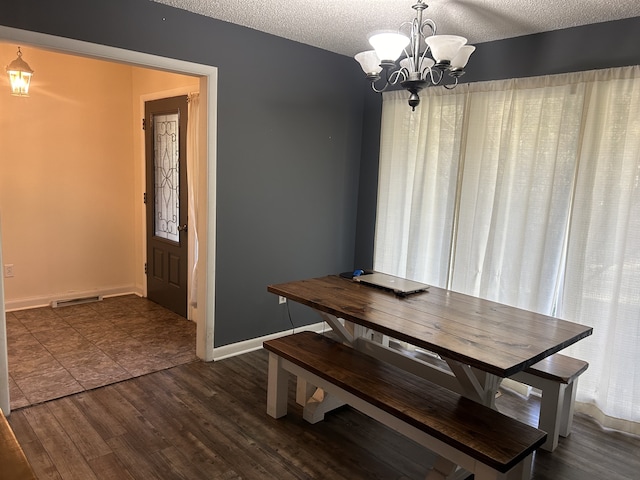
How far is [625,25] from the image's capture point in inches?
113

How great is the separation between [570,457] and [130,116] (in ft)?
16.5

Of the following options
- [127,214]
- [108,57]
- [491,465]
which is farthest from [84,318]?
[491,465]

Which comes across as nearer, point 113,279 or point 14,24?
point 14,24

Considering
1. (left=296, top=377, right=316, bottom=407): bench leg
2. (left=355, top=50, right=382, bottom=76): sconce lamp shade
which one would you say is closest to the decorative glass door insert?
(left=296, top=377, right=316, bottom=407): bench leg

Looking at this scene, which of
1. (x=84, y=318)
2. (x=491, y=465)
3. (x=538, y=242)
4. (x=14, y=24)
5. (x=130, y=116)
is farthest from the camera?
(x=130, y=116)

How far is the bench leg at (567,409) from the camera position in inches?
109

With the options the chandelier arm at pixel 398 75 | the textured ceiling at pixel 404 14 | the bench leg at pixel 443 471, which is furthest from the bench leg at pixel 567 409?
the textured ceiling at pixel 404 14

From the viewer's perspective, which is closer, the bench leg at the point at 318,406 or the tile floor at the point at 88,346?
the bench leg at the point at 318,406

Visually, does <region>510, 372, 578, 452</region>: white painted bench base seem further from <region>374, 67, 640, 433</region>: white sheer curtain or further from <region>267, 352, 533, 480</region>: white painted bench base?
<region>267, 352, 533, 480</region>: white painted bench base

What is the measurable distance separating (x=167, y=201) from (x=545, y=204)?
349 centimetres

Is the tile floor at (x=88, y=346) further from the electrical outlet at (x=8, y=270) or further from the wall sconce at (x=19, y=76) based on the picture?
the wall sconce at (x=19, y=76)

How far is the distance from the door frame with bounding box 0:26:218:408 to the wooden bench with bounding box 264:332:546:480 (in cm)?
91

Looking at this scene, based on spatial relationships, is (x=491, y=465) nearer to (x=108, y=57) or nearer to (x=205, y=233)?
(x=205, y=233)

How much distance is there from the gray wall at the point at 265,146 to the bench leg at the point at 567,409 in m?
2.25
